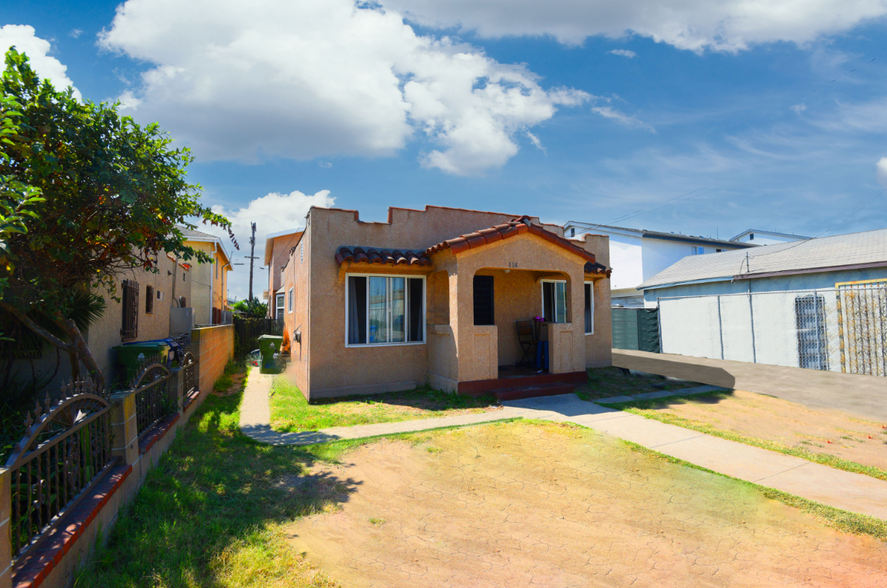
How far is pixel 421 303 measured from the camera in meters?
10.6

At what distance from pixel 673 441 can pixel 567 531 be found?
11.8 feet

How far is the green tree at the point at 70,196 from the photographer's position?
4.92m

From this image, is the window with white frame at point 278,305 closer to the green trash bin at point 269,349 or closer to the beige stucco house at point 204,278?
the beige stucco house at point 204,278

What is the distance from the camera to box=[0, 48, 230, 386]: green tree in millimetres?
4922

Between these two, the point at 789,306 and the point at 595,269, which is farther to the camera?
the point at 789,306

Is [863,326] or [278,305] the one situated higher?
[278,305]

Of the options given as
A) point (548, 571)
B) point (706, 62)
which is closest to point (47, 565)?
point (548, 571)

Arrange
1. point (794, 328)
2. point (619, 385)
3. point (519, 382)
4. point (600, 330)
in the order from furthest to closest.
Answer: point (794, 328)
point (600, 330)
point (619, 385)
point (519, 382)

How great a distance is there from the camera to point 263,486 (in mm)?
4887

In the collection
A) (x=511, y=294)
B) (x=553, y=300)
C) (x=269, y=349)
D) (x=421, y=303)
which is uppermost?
(x=511, y=294)

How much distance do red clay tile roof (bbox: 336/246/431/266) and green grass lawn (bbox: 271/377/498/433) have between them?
305 cm

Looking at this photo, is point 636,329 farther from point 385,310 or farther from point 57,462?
point 57,462

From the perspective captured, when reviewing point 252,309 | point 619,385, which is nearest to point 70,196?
point 619,385

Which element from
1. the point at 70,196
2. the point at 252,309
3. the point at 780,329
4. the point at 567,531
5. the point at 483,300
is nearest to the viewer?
the point at 567,531
